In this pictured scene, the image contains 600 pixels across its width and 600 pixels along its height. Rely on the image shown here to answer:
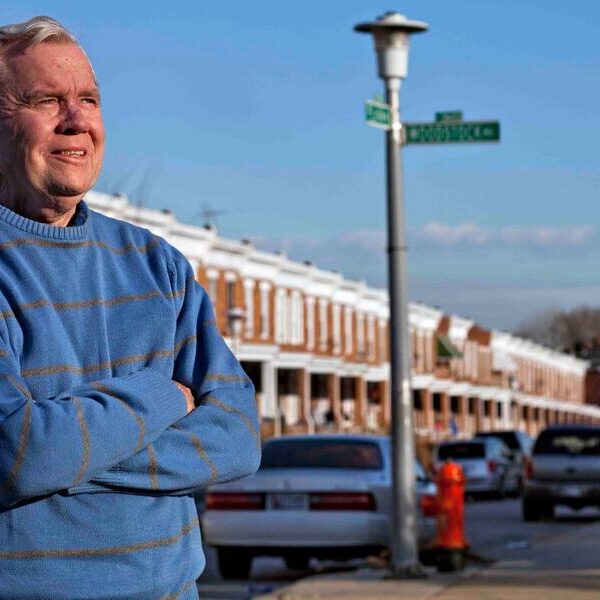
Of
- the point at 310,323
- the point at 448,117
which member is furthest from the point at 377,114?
the point at 310,323

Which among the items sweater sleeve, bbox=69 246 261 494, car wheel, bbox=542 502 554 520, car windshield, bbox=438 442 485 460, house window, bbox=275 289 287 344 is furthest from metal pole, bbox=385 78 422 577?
house window, bbox=275 289 287 344

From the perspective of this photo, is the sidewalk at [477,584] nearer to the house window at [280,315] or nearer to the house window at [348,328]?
the house window at [280,315]

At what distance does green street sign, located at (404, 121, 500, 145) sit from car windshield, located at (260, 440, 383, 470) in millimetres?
3207

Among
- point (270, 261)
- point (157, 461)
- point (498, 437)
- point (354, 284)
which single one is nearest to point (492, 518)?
point (498, 437)

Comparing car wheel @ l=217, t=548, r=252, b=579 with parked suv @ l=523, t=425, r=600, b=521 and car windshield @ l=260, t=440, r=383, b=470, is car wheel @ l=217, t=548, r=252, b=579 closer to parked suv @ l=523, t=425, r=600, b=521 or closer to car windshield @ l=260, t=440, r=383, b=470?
car windshield @ l=260, t=440, r=383, b=470

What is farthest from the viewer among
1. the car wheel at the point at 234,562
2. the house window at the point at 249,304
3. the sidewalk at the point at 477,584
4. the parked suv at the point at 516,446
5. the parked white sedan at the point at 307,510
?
the house window at the point at 249,304

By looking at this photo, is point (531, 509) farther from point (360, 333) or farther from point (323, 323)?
point (360, 333)

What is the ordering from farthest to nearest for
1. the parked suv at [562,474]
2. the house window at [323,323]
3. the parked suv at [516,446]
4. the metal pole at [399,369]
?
the house window at [323,323], the parked suv at [516,446], the parked suv at [562,474], the metal pole at [399,369]

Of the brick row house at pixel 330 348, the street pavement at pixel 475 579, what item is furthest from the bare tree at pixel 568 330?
the street pavement at pixel 475 579

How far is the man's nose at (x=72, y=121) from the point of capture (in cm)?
341

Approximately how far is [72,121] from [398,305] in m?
11.5

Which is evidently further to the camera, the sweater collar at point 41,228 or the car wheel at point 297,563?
the car wheel at point 297,563

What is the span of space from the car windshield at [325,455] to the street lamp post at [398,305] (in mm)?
878

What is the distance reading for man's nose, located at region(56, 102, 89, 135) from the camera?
341 centimetres
